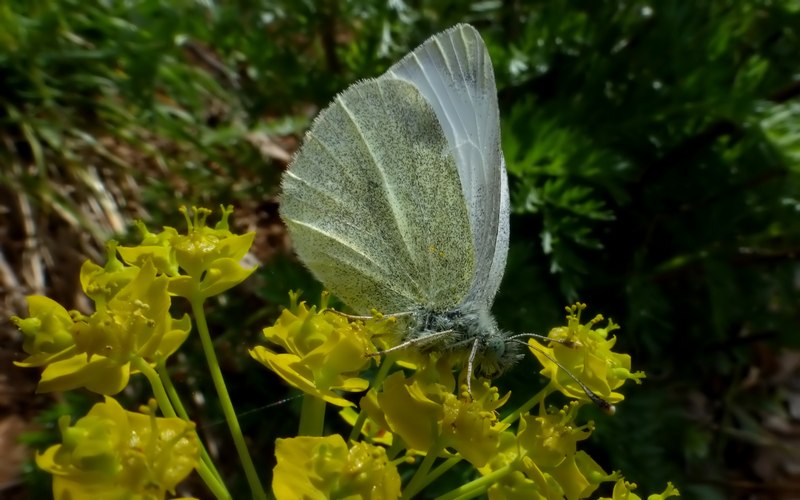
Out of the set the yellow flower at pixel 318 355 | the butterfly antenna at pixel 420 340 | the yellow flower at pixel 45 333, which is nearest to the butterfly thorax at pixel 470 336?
the butterfly antenna at pixel 420 340

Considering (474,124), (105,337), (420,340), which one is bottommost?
(420,340)

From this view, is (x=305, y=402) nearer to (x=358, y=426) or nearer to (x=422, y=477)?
(x=358, y=426)

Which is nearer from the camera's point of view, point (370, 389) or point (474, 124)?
point (370, 389)

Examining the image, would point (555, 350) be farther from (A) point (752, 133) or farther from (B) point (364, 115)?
(A) point (752, 133)

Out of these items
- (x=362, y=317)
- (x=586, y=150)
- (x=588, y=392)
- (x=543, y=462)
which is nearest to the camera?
(x=543, y=462)

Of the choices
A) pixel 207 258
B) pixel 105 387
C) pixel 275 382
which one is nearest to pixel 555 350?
pixel 207 258

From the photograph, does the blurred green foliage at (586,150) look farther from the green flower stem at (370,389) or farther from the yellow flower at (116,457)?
the yellow flower at (116,457)


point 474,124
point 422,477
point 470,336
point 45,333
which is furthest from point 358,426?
point 474,124
